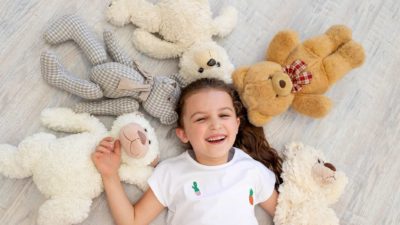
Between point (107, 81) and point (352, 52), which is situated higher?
point (352, 52)

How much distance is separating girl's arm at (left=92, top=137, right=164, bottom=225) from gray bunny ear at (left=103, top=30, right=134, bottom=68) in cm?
23

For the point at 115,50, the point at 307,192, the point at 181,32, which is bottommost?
the point at 307,192

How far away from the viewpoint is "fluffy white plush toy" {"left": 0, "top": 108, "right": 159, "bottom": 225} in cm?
104

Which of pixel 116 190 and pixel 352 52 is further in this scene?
pixel 352 52

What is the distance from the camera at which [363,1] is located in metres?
1.44

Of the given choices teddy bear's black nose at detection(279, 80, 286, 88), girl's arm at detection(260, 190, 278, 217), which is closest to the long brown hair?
girl's arm at detection(260, 190, 278, 217)

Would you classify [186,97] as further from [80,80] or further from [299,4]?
[299,4]

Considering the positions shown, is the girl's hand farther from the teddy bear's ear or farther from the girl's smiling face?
the teddy bear's ear

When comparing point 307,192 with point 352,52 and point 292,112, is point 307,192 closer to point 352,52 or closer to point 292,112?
point 292,112

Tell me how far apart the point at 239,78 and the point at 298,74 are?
0.59 ft

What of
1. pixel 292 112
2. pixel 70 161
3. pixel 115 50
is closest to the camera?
pixel 70 161

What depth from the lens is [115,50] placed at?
1.15 metres

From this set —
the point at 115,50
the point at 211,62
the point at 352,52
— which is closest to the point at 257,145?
the point at 211,62

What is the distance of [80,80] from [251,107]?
50 cm
